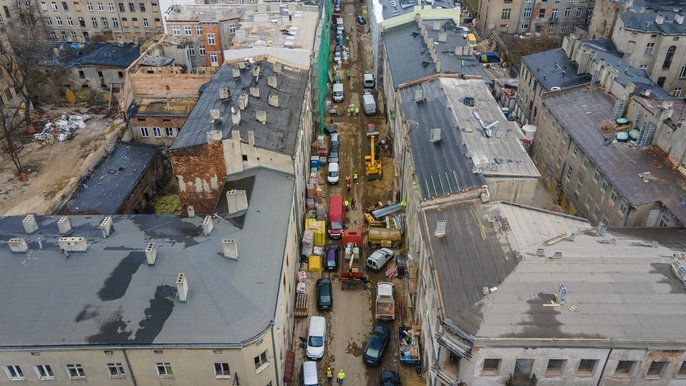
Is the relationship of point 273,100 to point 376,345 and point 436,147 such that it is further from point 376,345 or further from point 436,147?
point 376,345

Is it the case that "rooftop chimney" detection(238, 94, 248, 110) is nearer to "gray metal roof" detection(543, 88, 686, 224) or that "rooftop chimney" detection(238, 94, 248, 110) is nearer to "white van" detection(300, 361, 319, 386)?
"white van" detection(300, 361, 319, 386)

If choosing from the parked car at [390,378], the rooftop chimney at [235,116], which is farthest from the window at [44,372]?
the rooftop chimney at [235,116]

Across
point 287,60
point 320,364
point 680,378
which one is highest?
point 287,60

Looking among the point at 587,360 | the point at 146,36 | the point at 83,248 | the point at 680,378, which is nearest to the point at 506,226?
the point at 587,360

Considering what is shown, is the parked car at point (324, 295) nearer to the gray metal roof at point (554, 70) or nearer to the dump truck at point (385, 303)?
the dump truck at point (385, 303)

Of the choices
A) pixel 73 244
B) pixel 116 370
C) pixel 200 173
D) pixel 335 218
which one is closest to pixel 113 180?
pixel 200 173

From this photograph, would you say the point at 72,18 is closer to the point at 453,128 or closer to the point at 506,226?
the point at 453,128
